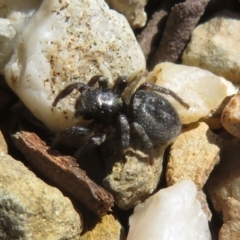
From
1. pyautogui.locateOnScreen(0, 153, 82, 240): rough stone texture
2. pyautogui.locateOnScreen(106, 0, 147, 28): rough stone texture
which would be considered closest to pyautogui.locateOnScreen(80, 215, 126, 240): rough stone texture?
pyautogui.locateOnScreen(0, 153, 82, 240): rough stone texture

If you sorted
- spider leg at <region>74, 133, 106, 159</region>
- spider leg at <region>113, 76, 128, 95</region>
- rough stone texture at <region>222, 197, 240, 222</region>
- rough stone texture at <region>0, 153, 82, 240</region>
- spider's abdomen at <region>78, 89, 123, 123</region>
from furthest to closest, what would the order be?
spider's abdomen at <region>78, 89, 123, 123</region> < spider leg at <region>113, 76, 128, 95</region> < spider leg at <region>74, 133, 106, 159</region> < rough stone texture at <region>222, 197, 240, 222</region> < rough stone texture at <region>0, 153, 82, 240</region>

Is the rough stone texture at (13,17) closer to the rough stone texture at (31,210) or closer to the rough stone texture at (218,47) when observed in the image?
the rough stone texture at (31,210)

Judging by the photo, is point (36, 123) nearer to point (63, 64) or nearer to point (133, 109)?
point (63, 64)

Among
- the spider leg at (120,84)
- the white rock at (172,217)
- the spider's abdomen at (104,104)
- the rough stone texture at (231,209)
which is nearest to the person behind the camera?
the white rock at (172,217)

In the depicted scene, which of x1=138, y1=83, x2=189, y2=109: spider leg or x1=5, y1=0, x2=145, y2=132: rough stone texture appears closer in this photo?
x1=5, y1=0, x2=145, y2=132: rough stone texture

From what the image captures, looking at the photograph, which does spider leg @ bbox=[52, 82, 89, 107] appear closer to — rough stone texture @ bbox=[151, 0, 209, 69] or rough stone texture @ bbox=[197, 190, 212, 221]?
rough stone texture @ bbox=[151, 0, 209, 69]

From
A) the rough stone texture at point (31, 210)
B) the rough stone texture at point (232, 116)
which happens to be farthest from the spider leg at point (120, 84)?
the rough stone texture at point (31, 210)
